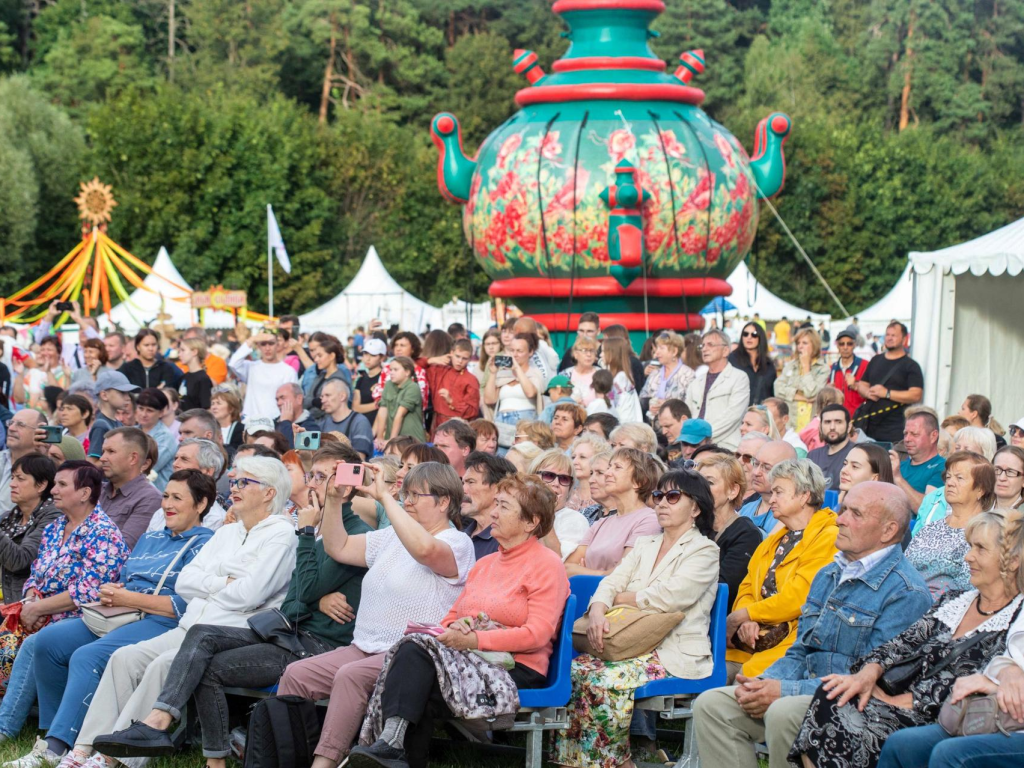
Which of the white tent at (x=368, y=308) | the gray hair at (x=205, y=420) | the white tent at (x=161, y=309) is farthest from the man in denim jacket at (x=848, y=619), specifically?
the white tent at (x=368, y=308)

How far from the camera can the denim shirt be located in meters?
5.24

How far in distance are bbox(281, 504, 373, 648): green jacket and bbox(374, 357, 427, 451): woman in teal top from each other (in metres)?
4.15

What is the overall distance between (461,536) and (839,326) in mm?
25092

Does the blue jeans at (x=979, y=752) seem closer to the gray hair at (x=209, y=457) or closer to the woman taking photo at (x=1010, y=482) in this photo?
the woman taking photo at (x=1010, y=482)

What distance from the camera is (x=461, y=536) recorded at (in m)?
6.04

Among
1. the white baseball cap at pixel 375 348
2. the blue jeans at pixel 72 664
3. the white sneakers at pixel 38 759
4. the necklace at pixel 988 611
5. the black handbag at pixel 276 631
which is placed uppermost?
the necklace at pixel 988 611

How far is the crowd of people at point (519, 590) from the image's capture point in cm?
499

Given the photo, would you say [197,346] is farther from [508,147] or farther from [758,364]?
[508,147]

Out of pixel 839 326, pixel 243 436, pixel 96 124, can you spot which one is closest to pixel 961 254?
pixel 243 436

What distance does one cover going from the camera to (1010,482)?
21.4ft

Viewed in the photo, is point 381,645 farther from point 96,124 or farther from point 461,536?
point 96,124

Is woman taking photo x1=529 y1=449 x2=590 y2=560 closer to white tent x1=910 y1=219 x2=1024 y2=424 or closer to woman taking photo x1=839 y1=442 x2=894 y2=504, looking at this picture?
woman taking photo x1=839 y1=442 x2=894 y2=504

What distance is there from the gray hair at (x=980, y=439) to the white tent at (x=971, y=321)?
4.47m

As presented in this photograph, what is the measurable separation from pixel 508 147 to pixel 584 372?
5.52 m
